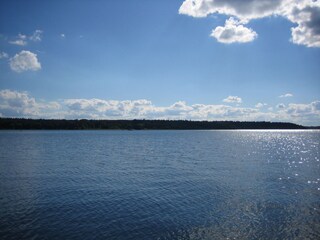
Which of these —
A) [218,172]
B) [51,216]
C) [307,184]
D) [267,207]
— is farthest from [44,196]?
[307,184]

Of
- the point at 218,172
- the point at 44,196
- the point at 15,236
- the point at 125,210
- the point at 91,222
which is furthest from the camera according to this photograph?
the point at 218,172

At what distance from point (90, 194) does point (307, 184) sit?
25.3 meters

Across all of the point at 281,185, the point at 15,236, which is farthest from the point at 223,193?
the point at 15,236

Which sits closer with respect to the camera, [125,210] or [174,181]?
[125,210]

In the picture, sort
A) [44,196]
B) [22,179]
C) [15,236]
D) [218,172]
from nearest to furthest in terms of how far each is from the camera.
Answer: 1. [15,236]
2. [44,196]
3. [22,179]
4. [218,172]

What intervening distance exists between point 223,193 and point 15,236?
19.4 meters

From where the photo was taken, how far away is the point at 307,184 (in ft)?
114

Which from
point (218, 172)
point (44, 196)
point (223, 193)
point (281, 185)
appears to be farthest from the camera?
point (218, 172)

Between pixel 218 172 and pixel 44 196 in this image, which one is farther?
pixel 218 172

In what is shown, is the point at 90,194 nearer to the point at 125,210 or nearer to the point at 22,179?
the point at 125,210

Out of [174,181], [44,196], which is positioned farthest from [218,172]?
[44,196]

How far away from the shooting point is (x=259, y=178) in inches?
1516

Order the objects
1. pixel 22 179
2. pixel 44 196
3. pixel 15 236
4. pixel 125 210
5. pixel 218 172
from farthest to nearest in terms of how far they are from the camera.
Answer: pixel 218 172
pixel 22 179
pixel 44 196
pixel 125 210
pixel 15 236

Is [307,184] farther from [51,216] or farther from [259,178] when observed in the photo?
[51,216]
